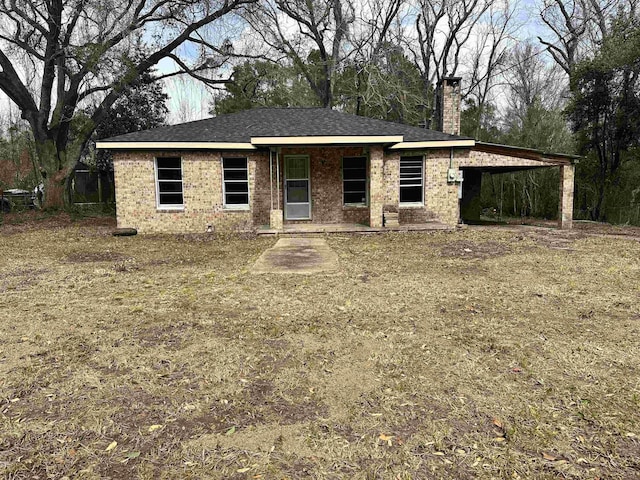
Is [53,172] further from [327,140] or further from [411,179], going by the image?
[411,179]

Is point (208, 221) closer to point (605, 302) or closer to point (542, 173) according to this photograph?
point (605, 302)

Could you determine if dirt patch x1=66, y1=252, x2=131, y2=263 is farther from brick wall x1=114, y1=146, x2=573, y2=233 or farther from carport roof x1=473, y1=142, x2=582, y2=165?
carport roof x1=473, y1=142, x2=582, y2=165

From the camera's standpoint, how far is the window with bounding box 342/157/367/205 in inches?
532

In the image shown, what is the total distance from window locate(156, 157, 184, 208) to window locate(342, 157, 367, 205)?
5.12 m

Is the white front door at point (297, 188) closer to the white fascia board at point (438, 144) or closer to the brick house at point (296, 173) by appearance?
the brick house at point (296, 173)

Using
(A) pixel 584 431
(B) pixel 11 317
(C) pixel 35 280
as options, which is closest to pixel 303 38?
(C) pixel 35 280

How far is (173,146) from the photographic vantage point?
1212 cm

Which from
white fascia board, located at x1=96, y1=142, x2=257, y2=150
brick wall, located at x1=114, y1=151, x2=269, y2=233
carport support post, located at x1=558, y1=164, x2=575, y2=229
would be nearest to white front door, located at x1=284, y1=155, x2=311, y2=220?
brick wall, located at x1=114, y1=151, x2=269, y2=233

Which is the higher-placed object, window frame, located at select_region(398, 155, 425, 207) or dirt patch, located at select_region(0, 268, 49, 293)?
window frame, located at select_region(398, 155, 425, 207)

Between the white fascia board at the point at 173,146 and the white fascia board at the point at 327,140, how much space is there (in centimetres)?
97

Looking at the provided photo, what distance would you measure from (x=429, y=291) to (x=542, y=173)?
1602 centimetres

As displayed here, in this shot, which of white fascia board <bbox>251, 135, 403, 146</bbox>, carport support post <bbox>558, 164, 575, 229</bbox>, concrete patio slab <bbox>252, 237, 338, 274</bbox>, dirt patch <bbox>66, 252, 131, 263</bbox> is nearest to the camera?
concrete patio slab <bbox>252, 237, 338, 274</bbox>

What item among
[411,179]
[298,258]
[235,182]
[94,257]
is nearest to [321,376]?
[298,258]

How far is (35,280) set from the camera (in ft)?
21.3
